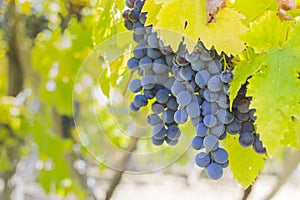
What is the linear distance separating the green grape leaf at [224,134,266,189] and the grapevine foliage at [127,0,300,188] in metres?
0.03

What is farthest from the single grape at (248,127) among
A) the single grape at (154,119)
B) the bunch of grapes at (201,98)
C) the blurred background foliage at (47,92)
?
the blurred background foliage at (47,92)

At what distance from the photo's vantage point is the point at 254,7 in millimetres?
557

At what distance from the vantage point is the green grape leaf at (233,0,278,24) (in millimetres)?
552

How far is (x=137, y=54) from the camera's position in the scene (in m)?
0.59

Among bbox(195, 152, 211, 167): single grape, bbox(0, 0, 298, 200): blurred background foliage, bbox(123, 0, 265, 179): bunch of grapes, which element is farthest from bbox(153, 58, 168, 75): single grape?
bbox(0, 0, 298, 200): blurred background foliage

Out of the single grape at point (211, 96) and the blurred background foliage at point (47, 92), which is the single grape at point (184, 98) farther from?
the blurred background foliage at point (47, 92)

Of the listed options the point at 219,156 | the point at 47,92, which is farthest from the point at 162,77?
the point at 47,92

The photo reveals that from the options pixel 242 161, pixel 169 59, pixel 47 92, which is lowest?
pixel 47 92

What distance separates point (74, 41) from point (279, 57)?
87 cm

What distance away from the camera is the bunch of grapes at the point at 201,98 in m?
0.52

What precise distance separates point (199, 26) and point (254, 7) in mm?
79

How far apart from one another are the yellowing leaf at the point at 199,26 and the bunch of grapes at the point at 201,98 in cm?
2

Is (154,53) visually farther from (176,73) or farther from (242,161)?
(242,161)

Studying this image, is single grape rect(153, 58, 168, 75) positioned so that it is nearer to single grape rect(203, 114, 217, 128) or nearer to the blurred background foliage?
single grape rect(203, 114, 217, 128)
